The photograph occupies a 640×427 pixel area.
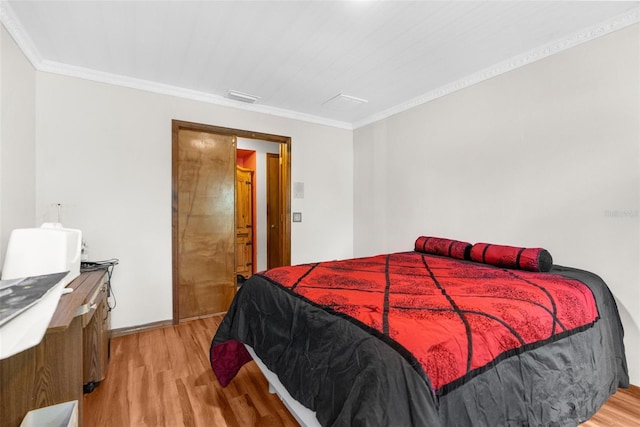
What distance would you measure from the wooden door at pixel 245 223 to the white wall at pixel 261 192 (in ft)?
0.42

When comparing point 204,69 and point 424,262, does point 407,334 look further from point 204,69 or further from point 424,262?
point 204,69

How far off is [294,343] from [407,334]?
0.61 metres

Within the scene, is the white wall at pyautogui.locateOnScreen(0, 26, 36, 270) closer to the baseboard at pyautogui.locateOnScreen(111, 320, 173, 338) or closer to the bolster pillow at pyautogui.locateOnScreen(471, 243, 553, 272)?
the baseboard at pyautogui.locateOnScreen(111, 320, 173, 338)

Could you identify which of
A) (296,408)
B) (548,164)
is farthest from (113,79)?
(548,164)

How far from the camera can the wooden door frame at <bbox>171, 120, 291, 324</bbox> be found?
10.4ft

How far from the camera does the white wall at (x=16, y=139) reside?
1.98 metres

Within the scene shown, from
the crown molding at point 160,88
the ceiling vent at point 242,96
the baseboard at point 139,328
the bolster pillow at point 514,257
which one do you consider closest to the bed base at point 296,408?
the bolster pillow at point 514,257

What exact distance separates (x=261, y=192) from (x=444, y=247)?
336 centimetres

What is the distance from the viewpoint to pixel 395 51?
2457 mm

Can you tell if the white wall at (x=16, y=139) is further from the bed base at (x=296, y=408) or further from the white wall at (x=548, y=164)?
the white wall at (x=548, y=164)

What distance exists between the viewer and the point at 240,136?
362cm

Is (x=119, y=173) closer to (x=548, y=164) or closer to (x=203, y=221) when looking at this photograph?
(x=203, y=221)

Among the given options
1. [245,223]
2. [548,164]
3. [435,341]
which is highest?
[548,164]

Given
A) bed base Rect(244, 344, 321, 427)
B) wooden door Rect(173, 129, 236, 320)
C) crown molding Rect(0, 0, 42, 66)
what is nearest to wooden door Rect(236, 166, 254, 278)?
wooden door Rect(173, 129, 236, 320)
